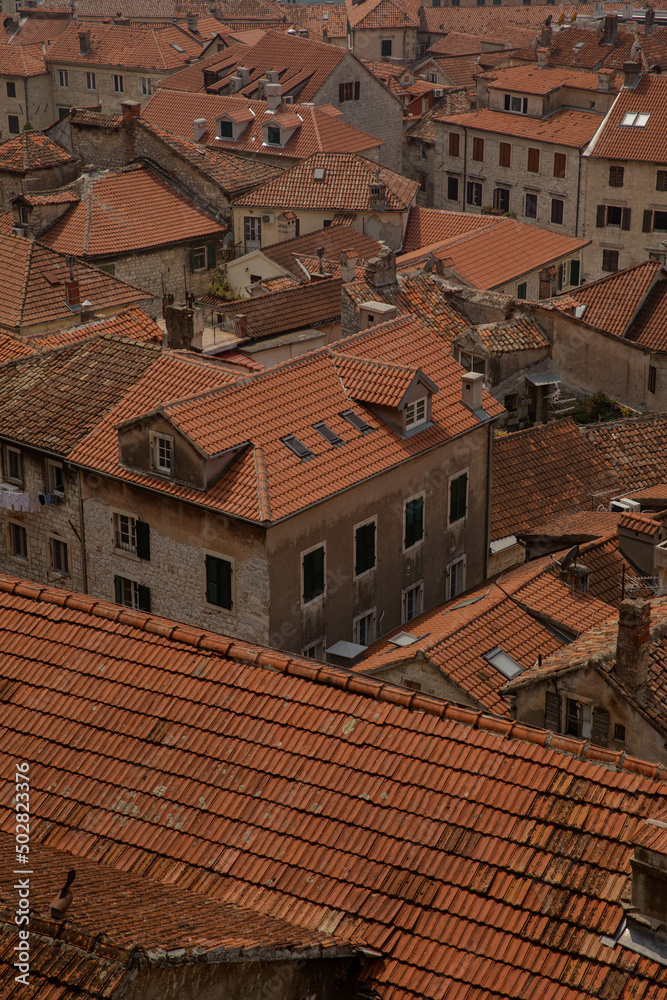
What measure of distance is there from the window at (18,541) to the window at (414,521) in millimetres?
10669

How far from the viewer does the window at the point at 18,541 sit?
124 ft

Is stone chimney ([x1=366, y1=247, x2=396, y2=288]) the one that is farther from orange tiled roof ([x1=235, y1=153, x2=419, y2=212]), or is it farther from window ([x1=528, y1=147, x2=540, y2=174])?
window ([x1=528, y1=147, x2=540, y2=174])

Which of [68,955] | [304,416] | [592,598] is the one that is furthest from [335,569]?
[68,955]

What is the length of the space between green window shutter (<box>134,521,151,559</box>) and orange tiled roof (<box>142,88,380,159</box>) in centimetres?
5225

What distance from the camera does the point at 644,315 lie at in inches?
2140

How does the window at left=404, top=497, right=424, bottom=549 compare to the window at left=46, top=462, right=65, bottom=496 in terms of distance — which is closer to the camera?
the window at left=46, top=462, right=65, bottom=496

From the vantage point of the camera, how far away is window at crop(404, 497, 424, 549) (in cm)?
3597

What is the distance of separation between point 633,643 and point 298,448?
10884mm

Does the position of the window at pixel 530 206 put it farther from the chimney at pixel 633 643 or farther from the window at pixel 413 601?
the chimney at pixel 633 643

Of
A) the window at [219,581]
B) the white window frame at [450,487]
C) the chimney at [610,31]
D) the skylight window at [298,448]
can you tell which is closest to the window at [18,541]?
the window at [219,581]

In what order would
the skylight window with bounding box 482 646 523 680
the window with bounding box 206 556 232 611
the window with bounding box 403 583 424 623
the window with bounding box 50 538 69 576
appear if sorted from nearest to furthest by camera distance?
1. the skylight window with bounding box 482 646 523 680
2. the window with bounding box 206 556 232 611
3. the window with bounding box 50 538 69 576
4. the window with bounding box 403 583 424 623

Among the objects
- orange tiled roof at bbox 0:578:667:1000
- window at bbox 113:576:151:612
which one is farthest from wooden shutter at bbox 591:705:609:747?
window at bbox 113:576:151:612

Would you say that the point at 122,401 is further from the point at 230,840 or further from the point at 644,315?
the point at 644,315

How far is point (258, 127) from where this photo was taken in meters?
85.2
